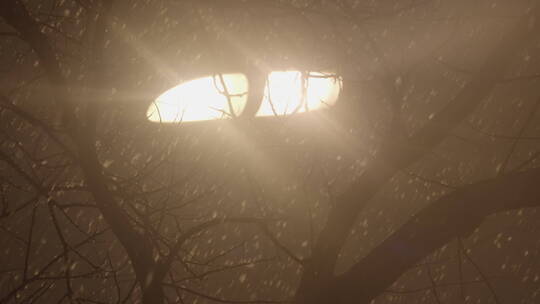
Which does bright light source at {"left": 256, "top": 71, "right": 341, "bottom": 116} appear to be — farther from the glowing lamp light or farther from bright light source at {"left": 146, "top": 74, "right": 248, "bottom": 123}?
bright light source at {"left": 146, "top": 74, "right": 248, "bottom": 123}

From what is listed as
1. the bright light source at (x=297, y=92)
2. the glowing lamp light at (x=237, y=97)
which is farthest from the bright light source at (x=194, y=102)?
the bright light source at (x=297, y=92)

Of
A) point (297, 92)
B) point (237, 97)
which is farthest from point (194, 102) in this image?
point (297, 92)

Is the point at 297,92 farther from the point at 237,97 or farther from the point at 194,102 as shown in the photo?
the point at 194,102

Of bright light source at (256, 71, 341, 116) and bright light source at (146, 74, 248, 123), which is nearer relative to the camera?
bright light source at (256, 71, 341, 116)

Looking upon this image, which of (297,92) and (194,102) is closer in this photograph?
(297,92)

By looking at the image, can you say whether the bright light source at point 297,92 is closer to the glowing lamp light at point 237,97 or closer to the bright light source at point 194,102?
the glowing lamp light at point 237,97

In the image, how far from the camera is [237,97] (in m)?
2.86

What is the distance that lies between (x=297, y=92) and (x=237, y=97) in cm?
28

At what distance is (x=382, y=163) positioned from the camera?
2.87m

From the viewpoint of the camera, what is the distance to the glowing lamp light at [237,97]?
9.37 ft

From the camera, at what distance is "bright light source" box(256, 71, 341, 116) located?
115 inches

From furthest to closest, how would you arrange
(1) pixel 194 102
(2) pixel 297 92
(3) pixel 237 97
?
(1) pixel 194 102 → (2) pixel 297 92 → (3) pixel 237 97

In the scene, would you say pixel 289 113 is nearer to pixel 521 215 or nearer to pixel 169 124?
pixel 169 124

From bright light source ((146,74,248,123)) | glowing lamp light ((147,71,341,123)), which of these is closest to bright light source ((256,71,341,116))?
glowing lamp light ((147,71,341,123))
